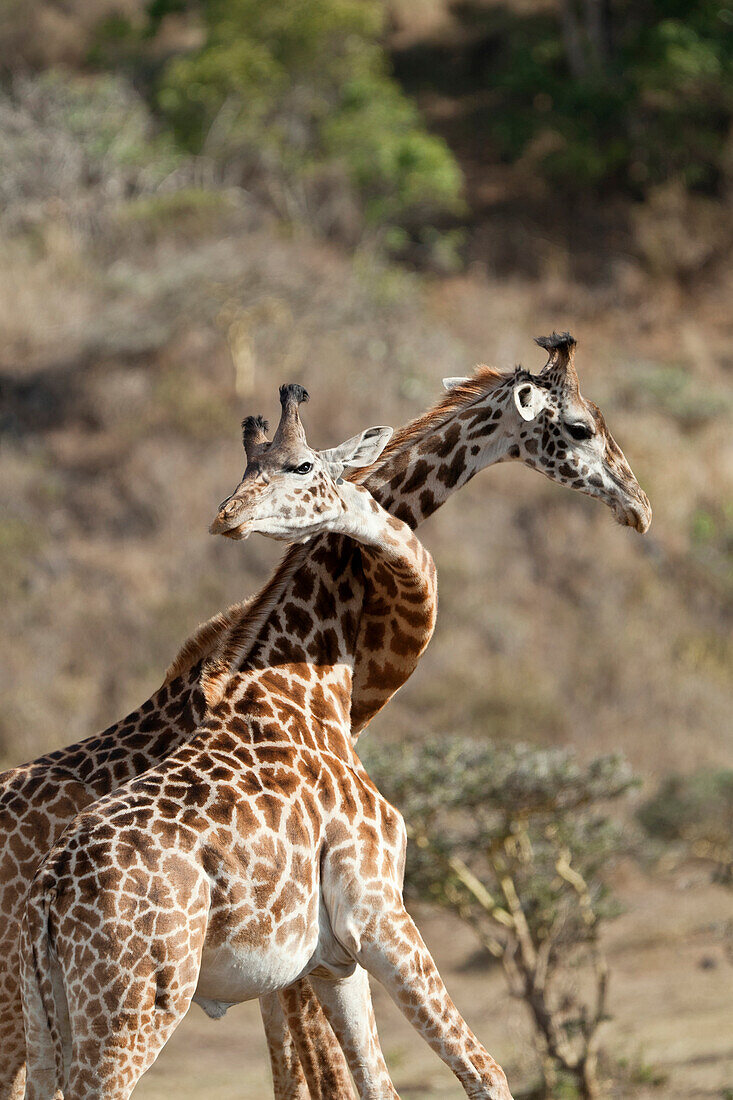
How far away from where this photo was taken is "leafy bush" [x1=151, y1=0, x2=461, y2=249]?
3575cm

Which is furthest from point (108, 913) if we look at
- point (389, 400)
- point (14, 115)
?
point (14, 115)

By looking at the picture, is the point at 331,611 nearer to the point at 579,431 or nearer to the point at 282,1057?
the point at 579,431

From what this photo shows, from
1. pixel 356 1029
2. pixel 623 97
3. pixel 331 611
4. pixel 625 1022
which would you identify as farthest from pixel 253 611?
pixel 623 97

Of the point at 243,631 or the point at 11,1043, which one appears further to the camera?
the point at 243,631

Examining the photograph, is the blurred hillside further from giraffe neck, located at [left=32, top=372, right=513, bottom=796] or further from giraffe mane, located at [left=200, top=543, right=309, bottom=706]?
giraffe mane, located at [left=200, top=543, right=309, bottom=706]

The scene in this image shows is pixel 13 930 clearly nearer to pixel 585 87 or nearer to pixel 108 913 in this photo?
pixel 108 913

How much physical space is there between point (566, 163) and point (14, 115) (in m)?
15.4

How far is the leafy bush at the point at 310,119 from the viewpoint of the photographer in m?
35.8

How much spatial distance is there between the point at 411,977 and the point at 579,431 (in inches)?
103

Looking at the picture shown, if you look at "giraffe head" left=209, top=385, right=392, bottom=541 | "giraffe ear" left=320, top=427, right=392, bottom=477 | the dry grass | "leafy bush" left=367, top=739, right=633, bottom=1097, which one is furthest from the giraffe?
the dry grass

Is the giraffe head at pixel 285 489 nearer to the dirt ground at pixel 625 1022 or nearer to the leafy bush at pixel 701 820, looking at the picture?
the dirt ground at pixel 625 1022

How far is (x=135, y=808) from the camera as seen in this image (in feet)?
15.7

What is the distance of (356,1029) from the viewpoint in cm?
541

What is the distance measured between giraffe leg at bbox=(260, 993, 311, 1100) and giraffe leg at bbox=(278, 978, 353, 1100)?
124mm
